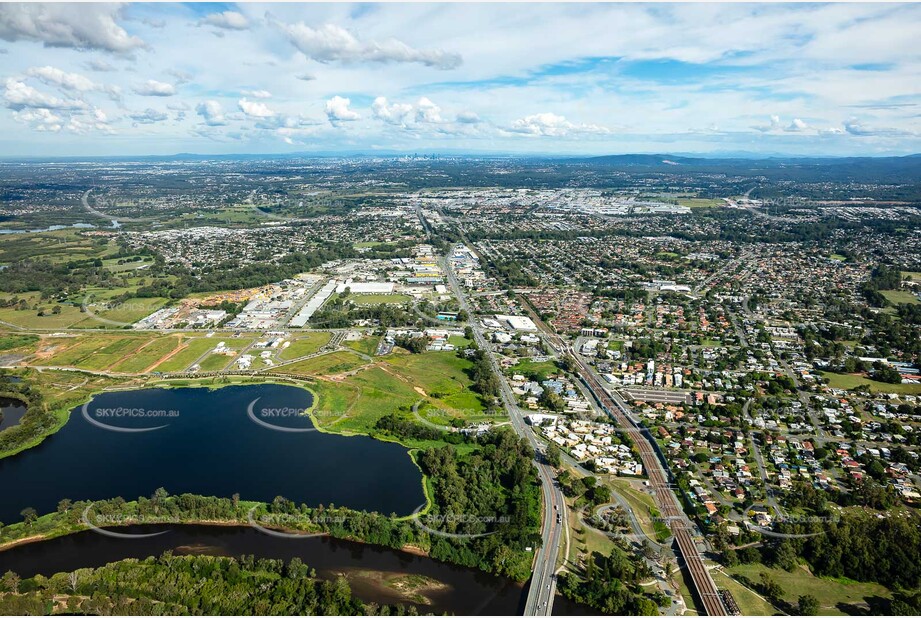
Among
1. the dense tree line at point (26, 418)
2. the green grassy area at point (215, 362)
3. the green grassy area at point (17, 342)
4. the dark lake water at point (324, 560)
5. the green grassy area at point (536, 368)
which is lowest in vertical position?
the dark lake water at point (324, 560)

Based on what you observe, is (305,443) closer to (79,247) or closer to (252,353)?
(252,353)

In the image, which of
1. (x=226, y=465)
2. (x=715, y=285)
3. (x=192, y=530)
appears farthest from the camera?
(x=715, y=285)

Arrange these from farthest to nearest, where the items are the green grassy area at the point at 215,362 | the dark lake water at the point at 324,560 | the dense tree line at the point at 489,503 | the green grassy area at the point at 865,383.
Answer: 1. the green grassy area at the point at 215,362
2. the green grassy area at the point at 865,383
3. the dense tree line at the point at 489,503
4. the dark lake water at the point at 324,560

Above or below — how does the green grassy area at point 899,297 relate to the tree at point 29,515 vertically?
above

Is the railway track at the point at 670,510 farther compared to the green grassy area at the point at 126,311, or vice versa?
the green grassy area at the point at 126,311

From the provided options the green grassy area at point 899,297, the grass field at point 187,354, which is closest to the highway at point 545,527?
the grass field at point 187,354

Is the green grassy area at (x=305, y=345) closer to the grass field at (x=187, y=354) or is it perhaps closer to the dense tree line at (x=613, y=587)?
the grass field at (x=187, y=354)

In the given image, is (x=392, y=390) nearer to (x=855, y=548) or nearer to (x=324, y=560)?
(x=324, y=560)

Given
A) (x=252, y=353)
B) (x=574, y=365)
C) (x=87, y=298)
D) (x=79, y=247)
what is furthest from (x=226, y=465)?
(x=79, y=247)
